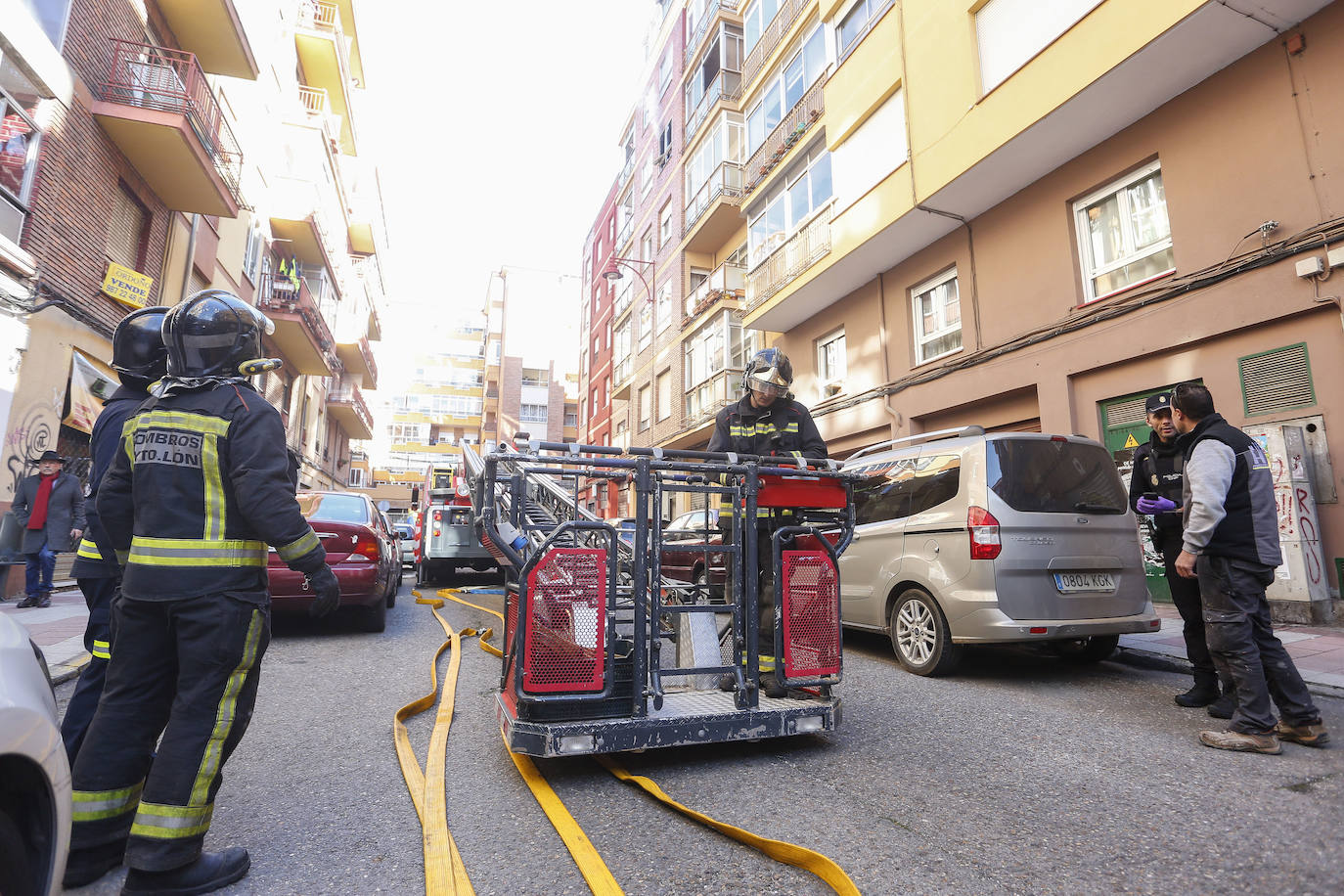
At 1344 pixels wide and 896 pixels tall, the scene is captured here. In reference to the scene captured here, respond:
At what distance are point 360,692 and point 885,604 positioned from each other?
4041 millimetres

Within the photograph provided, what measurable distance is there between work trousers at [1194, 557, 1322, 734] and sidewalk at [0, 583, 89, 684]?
618 cm

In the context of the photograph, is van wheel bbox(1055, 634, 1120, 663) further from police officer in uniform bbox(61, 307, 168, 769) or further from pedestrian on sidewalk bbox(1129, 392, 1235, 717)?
police officer in uniform bbox(61, 307, 168, 769)

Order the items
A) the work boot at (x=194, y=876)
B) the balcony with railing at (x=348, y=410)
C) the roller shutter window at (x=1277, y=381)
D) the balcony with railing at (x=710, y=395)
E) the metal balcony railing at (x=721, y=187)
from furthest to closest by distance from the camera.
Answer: the balcony with railing at (x=348, y=410) → the metal balcony railing at (x=721, y=187) → the balcony with railing at (x=710, y=395) → the roller shutter window at (x=1277, y=381) → the work boot at (x=194, y=876)

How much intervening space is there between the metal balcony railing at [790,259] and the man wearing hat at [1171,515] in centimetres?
942

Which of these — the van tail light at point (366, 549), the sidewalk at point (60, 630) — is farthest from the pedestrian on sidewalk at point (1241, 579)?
the van tail light at point (366, 549)

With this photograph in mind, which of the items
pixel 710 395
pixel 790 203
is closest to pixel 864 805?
pixel 790 203

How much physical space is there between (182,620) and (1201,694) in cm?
534

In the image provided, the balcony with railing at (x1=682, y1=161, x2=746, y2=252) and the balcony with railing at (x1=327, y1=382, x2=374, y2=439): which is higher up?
the balcony with railing at (x1=682, y1=161, x2=746, y2=252)

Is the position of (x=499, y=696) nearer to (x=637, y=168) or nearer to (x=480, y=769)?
(x=480, y=769)

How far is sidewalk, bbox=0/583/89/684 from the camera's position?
4797mm

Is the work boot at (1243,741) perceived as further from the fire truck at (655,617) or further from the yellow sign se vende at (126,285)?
the yellow sign se vende at (126,285)

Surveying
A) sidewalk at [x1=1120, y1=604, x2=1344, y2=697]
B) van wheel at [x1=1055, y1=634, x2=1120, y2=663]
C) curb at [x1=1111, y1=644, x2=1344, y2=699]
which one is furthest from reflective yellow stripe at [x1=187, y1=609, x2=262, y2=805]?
curb at [x1=1111, y1=644, x2=1344, y2=699]

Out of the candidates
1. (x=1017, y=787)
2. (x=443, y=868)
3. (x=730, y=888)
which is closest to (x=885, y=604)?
(x=1017, y=787)

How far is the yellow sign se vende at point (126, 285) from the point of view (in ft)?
35.0
